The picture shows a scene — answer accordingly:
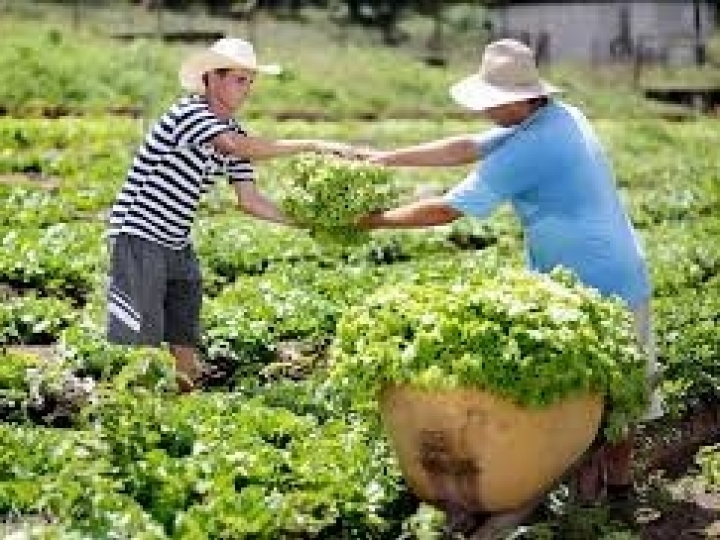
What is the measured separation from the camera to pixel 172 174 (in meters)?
9.20

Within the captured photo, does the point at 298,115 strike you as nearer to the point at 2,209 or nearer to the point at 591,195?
the point at 2,209

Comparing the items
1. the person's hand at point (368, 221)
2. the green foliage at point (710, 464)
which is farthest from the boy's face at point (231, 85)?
the green foliage at point (710, 464)

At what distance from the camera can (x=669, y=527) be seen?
814cm

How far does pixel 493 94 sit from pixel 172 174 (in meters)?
2.04

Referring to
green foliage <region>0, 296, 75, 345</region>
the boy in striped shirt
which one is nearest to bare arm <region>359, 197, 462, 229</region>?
the boy in striped shirt

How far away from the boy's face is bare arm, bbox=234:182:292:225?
0.59 m

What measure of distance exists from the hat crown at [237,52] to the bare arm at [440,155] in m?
0.87

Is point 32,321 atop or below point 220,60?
below

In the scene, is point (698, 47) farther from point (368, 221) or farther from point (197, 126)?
point (197, 126)

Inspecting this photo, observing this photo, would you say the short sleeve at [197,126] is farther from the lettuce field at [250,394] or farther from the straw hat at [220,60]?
the lettuce field at [250,394]

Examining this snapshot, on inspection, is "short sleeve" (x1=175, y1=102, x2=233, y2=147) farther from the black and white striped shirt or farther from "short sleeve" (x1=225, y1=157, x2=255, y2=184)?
"short sleeve" (x1=225, y1=157, x2=255, y2=184)

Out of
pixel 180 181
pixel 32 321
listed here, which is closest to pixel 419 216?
pixel 180 181

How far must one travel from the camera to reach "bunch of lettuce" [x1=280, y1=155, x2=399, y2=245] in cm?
881

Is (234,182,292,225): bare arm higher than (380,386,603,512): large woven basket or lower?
higher
